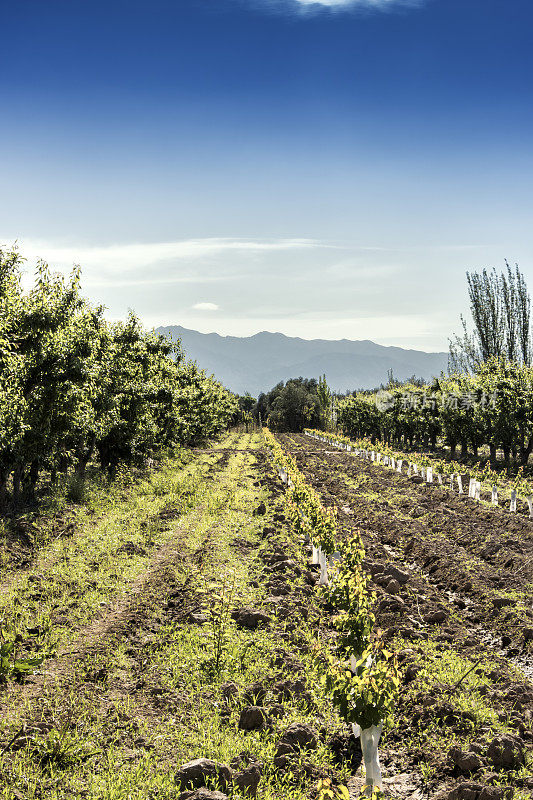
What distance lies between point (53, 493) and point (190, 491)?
19.7ft

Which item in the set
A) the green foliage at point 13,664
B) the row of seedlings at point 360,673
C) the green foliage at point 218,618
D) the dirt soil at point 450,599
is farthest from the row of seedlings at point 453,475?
the green foliage at point 13,664

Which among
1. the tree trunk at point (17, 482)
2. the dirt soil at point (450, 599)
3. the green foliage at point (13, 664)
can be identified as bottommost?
the dirt soil at point (450, 599)

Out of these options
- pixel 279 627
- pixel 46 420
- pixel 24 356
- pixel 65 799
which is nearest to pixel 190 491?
pixel 46 420

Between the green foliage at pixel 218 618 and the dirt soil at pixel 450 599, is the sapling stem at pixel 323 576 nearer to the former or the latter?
the dirt soil at pixel 450 599

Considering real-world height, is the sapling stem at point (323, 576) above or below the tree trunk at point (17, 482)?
below

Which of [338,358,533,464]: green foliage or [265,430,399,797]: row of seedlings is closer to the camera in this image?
[265,430,399,797]: row of seedlings

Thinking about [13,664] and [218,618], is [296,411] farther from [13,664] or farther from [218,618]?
[13,664]

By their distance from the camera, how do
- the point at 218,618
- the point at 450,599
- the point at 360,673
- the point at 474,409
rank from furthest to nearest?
the point at 474,409, the point at 450,599, the point at 218,618, the point at 360,673

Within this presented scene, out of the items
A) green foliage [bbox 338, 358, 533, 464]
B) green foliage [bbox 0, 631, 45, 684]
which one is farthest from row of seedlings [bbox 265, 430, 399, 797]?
green foliage [bbox 338, 358, 533, 464]

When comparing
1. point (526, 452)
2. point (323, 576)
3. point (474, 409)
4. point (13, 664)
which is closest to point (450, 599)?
point (323, 576)

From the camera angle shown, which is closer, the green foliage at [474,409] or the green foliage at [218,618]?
the green foliage at [218,618]

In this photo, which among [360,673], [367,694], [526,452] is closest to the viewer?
[367,694]

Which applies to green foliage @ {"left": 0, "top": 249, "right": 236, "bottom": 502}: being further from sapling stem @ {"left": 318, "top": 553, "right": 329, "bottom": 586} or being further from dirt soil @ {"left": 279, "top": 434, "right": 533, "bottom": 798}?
dirt soil @ {"left": 279, "top": 434, "right": 533, "bottom": 798}

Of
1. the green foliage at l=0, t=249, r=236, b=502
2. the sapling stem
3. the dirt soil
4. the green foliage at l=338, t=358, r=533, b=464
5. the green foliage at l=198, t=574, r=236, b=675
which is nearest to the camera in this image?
the dirt soil
